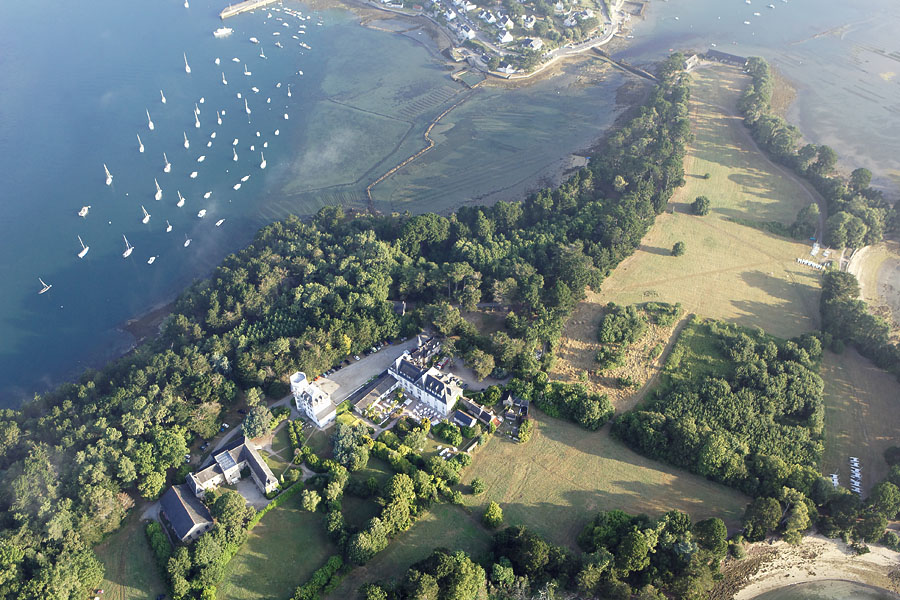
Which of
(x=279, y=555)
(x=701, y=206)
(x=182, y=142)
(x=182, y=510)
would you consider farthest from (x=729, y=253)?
(x=182, y=142)

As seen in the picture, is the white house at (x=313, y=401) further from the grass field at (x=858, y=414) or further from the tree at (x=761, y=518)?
the grass field at (x=858, y=414)

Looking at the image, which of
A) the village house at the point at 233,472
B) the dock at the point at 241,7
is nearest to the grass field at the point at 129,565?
the village house at the point at 233,472

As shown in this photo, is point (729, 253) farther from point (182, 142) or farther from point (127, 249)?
point (182, 142)

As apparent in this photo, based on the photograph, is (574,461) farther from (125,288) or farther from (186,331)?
(125,288)

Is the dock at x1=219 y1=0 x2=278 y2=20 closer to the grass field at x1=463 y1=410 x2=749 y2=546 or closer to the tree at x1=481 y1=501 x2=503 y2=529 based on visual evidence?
the grass field at x1=463 y1=410 x2=749 y2=546

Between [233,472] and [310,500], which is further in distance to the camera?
[233,472]

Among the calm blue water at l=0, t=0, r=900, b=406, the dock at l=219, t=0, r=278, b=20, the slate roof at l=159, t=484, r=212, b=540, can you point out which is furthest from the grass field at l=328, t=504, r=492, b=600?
the dock at l=219, t=0, r=278, b=20
